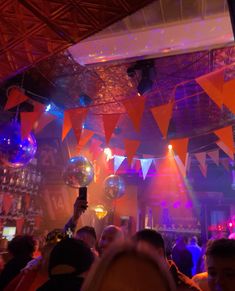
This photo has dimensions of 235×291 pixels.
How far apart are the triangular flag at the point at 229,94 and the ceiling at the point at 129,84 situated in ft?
1.57

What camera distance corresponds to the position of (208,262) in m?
1.69

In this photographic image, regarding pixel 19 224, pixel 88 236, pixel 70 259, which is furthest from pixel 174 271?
pixel 19 224

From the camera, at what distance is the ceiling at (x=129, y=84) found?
13.3 ft

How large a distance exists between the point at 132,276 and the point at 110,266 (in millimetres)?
65

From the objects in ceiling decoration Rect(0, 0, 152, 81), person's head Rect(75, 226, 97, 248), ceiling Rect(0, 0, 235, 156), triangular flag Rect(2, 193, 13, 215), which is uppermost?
ceiling Rect(0, 0, 235, 156)

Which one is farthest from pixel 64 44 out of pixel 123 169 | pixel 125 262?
pixel 123 169

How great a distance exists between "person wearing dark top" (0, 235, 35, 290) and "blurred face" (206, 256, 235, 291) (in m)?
1.82

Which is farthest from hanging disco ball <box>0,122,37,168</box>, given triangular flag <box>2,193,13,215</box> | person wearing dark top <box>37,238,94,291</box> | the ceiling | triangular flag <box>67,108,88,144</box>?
person wearing dark top <box>37,238,94,291</box>

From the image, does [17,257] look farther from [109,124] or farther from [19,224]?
[19,224]

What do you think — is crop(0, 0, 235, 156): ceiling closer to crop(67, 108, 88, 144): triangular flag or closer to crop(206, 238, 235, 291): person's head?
crop(67, 108, 88, 144): triangular flag

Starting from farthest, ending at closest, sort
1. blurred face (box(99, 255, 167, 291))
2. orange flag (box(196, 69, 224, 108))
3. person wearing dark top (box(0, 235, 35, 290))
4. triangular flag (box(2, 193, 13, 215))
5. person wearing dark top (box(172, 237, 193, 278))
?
triangular flag (box(2, 193, 13, 215)) → person wearing dark top (box(172, 237, 193, 278)) → orange flag (box(196, 69, 224, 108)) → person wearing dark top (box(0, 235, 35, 290)) → blurred face (box(99, 255, 167, 291))

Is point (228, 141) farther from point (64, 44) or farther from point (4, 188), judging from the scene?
point (4, 188)

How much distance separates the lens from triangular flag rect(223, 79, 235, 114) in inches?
138

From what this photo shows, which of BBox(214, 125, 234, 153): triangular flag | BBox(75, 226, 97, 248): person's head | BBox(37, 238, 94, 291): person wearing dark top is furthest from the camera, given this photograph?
BBox(214, 125, 234, 153): triangular flag
